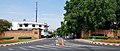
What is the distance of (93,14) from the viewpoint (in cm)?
5703

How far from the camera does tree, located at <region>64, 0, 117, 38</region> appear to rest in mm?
57219

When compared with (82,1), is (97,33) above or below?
below

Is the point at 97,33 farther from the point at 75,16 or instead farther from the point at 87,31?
the point at 75,16

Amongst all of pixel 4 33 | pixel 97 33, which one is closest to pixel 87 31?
pixel 97 33

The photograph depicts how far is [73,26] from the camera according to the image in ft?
207

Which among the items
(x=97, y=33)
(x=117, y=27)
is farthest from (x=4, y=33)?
(x=117, y=27)

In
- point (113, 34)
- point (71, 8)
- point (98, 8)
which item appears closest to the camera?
point (98, 8)

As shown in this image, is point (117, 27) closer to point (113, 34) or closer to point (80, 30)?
point (113, 34)

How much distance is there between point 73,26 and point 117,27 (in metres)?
9.82

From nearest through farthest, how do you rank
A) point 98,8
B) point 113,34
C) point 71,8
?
1. point 98,8
2. point 113,34
3. point 71,8

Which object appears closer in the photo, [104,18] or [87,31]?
[104,18]

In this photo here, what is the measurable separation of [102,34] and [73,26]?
6.50 metres

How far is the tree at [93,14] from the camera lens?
57.2m

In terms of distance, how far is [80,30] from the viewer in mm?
66125
